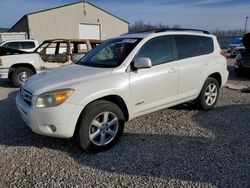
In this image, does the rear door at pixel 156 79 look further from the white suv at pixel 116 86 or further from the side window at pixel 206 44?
the side window at pixel 206 44

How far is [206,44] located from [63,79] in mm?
3225

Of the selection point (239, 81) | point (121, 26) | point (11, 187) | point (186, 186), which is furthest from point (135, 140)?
point (121, 26)

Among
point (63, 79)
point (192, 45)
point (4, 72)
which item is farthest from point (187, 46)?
point (4, 72)

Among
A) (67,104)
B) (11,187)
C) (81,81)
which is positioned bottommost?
(11,187)

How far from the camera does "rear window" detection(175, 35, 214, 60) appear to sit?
457cm

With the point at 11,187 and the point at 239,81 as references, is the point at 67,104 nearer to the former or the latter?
the point at 11,187

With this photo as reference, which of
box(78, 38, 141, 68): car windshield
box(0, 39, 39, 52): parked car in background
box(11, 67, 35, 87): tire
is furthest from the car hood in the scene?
box(0, 39, 39, 52): parked car in background

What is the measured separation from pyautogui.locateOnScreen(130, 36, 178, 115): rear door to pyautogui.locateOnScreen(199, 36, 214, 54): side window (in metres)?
0.96

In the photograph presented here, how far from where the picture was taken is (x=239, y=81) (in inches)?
354

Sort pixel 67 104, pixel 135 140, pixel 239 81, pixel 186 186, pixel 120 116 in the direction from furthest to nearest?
1. pixel 239 81
2. pixel 135 140
3. pixel 120 116
4. pixel 67 104
5. pixel 186 186

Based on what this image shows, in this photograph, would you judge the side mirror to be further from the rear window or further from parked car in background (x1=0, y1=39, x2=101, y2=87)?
parked car in background (x1=0, y1=39, x2=101, y2=87)

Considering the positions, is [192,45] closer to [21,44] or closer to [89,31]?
Answer: [21,44]

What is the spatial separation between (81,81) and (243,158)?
255cm

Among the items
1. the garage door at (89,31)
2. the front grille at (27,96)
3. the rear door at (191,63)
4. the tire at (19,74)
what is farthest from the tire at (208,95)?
the garage door at (89,31)
